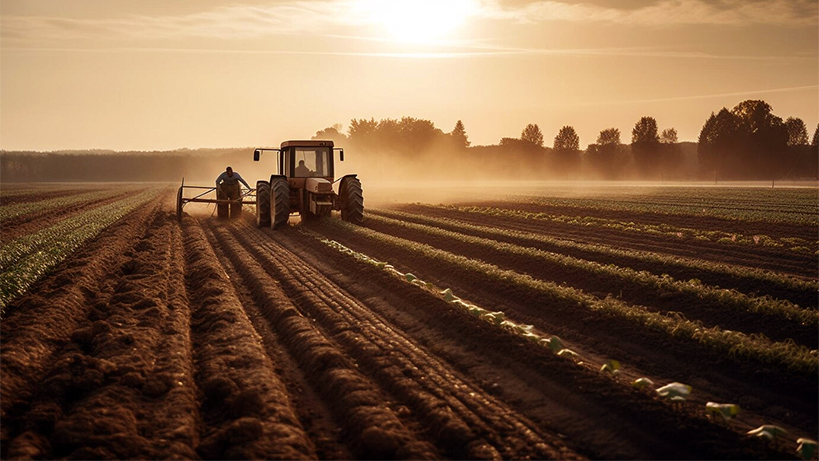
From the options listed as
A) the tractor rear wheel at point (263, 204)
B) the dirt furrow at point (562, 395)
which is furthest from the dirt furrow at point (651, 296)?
the tractor rear wheel at point (263, 204)

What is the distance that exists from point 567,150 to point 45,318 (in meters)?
88.1

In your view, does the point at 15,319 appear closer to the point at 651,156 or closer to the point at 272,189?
the point at 272,189

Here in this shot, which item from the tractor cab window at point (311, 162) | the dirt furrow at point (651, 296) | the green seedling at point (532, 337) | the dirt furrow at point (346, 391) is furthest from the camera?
the tractor cab window at point (311, 162)

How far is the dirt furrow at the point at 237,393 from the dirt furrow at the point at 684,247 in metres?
11.2

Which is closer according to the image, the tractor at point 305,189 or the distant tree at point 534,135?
the tractor at point 305,189

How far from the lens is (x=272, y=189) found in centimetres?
1995

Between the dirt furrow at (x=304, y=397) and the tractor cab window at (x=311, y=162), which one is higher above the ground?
A: the tractor cab window at (x=311, y=162)

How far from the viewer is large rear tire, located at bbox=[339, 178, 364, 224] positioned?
2042 cm

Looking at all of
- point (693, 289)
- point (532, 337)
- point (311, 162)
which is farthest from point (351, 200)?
point (532, 337)

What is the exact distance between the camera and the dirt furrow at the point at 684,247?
14781 mm

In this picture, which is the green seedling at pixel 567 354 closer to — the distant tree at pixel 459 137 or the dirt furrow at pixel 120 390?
the dirt furrow at pixel 120 390

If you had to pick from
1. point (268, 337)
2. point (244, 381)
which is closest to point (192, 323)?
point (268, 337)

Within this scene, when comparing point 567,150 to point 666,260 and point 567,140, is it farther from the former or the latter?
point 666,260

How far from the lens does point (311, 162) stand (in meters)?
20.6
